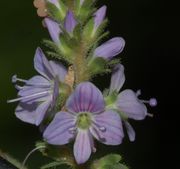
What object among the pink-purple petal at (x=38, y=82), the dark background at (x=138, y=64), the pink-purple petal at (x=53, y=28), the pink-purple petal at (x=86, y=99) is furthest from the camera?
the dark background at (x=138, y=64)

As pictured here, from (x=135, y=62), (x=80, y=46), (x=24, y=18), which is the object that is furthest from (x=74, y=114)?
(x=135, y=62)

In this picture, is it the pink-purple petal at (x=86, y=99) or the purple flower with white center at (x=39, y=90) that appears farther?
the purple flower with white center at (x=39, y=90)

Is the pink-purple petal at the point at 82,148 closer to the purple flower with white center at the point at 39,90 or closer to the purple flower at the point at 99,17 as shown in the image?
the purple flower with white center at the point at 39,90

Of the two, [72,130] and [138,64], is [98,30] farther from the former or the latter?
[138,64]

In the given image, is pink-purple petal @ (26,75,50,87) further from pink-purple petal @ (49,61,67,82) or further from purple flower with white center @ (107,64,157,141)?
purple flower with white center @ (107,64,157,141)

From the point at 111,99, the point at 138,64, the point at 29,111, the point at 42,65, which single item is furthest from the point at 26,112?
the point at 138,64

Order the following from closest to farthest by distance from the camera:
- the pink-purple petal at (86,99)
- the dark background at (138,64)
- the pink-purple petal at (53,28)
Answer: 1. the pink-purple petal at (86,99)
2. the pink-purple petal at (53,28)
3. the dark background at (138,64)

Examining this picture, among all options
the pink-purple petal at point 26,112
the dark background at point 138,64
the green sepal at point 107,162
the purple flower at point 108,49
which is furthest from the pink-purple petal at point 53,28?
the dark background at point 138,64
